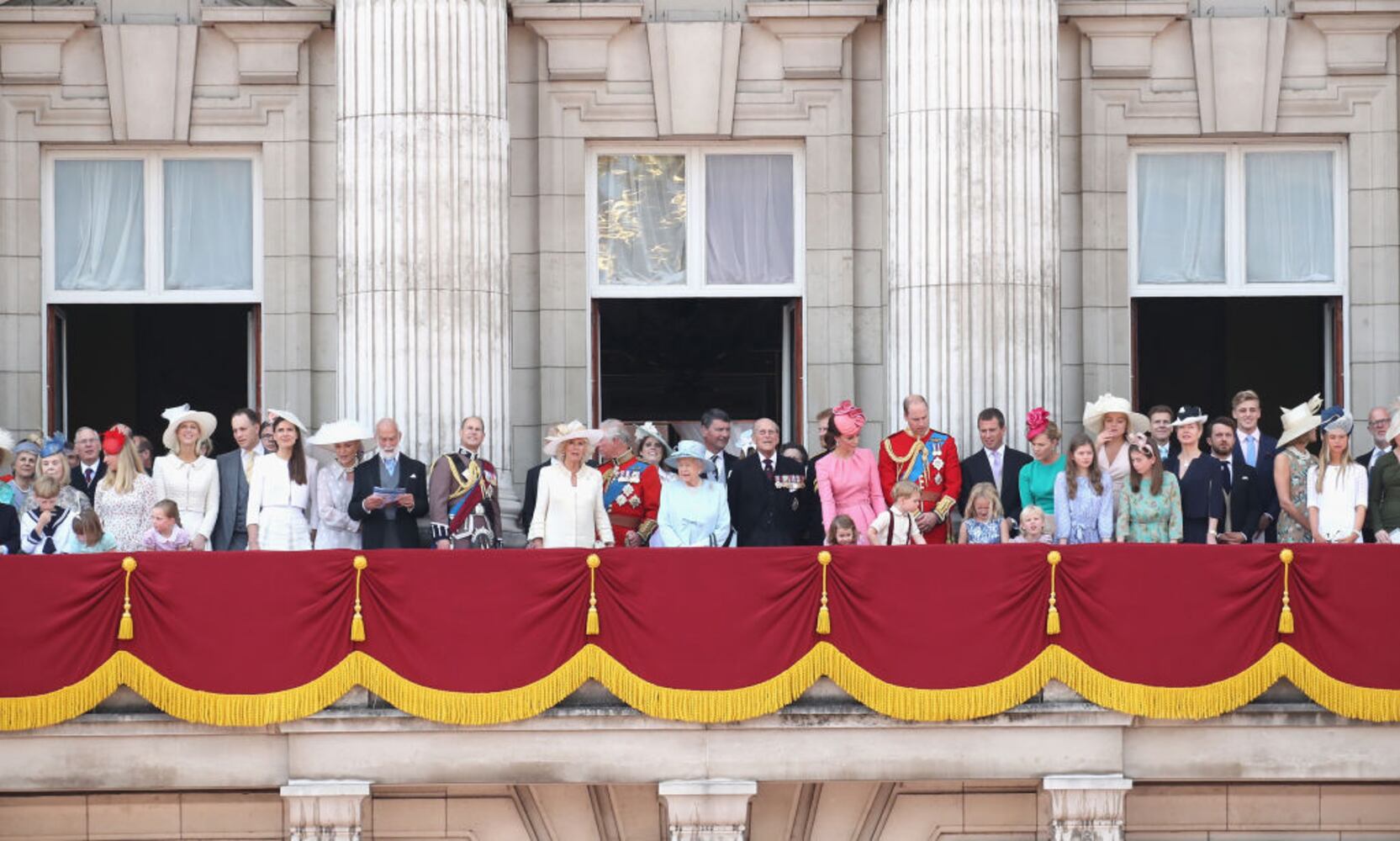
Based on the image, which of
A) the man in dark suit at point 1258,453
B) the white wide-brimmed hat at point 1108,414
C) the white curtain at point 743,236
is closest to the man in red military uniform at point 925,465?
the white wide-brimmed hat at point 1108,414

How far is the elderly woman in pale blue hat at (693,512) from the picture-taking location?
2292 cm

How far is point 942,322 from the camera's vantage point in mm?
25453

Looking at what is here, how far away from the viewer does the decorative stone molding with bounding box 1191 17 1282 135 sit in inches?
1066

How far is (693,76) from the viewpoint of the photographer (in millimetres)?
27109

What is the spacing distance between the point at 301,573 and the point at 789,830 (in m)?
4.49

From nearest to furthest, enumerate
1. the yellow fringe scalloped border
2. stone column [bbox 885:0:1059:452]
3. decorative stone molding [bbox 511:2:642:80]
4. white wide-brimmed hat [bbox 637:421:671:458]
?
the yellow fringe scalloped border → white wide-brimmed hat [bbox 637:421:671:458] → stone column [bbox 885:0:1059:452] → decorative stone molding [bbox 511:2:642:80]

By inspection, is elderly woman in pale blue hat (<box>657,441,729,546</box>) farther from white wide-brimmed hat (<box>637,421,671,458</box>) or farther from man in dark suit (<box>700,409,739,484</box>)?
white wide-brimmed hat (<box>637,421,671,458</box>)

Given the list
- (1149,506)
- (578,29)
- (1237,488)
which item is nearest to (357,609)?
(1149,506)

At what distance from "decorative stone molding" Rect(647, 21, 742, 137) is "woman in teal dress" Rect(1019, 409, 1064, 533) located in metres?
5.61

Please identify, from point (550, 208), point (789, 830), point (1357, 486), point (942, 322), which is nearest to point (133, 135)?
point (550, 208)

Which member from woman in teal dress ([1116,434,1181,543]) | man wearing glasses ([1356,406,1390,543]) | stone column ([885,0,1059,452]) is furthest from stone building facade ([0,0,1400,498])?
woman in teal dress ([1116,434,1181,543])

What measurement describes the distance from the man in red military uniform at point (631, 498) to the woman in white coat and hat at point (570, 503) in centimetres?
43

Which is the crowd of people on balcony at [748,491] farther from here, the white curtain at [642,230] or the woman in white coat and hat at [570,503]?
the white curtain at [642,230]

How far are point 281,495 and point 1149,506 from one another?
7142 millimetres
